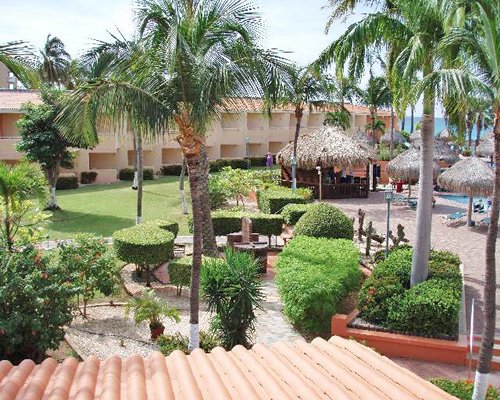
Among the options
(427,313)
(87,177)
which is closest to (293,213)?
(427,313)

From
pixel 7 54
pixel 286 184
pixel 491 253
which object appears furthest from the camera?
pixel 286 184

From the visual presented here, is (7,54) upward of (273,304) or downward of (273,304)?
upward

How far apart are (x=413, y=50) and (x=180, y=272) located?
7191 mm

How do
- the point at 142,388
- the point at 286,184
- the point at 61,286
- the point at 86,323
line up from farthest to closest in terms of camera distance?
the point at 286,184 → the point at 86,323 → the point at 61,286 → the point at 142,388

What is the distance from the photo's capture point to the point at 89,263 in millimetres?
11539

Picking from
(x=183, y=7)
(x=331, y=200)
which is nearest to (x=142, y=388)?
(x=183, y=7)

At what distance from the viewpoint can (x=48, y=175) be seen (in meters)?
24.4

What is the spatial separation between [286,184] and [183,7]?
21.4 meters

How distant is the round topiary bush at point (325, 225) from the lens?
1611cm

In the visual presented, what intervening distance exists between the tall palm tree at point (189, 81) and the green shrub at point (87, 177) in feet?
76.3

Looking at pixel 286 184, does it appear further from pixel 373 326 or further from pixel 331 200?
pixel 373 326

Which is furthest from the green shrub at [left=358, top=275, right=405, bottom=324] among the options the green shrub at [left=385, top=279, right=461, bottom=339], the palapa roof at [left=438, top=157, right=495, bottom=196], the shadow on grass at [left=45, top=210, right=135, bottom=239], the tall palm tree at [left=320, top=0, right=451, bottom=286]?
the shadow on grass at [left=45, top=210, right=135, bottom=239]

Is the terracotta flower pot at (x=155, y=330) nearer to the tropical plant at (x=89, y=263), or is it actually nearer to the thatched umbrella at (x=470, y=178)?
the tropical plant at (x=89, y=263)

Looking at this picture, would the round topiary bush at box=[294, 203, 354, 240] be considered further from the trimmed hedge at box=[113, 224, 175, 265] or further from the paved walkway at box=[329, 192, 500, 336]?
the trimmed hedge at box=[113, 224, 175, 265]
